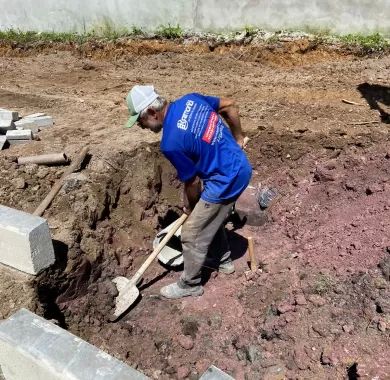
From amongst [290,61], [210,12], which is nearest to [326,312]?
[290,61]

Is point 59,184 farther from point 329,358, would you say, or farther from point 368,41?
point 368,41

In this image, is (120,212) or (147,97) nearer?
(147,97)

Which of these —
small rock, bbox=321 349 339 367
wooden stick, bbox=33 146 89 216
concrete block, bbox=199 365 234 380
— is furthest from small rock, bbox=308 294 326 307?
wooden stick, bbox=33 146 89 216

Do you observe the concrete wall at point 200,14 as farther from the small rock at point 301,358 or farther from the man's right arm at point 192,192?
the small rock at point 301,358

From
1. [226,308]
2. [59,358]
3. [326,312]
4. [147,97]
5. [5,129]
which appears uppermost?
[147,97]

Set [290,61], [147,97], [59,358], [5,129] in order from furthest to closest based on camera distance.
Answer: [290,61]
[5,129]
[147,97]
[59,358]

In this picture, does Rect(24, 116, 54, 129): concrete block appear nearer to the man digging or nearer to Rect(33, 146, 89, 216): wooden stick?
Rect(33, 146, 89, 216): wooden stick

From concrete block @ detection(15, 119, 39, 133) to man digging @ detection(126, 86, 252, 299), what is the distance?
11.5ft

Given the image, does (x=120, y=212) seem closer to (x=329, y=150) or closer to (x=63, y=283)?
(x=63, y=283)

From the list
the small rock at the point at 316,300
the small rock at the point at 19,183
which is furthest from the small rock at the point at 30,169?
the small rock at the point at 316,300

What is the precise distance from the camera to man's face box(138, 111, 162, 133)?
3.83 m

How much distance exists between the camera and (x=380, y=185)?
5242 millimetres

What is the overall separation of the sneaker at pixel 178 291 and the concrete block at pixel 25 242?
4.05 ft

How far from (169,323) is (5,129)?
12.5ft
